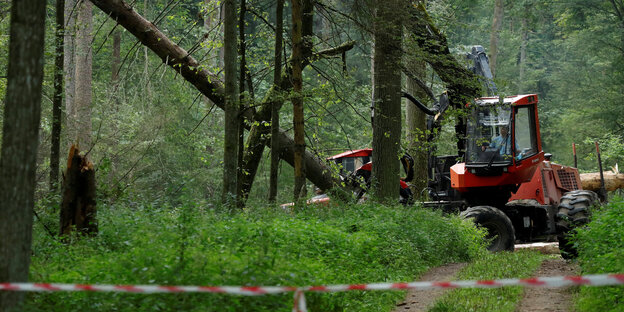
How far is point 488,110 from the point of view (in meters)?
15.5

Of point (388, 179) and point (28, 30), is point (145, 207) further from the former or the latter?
point (388, 179)

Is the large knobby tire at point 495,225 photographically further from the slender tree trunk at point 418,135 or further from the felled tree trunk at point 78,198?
the felled tree trunk at point 78,198

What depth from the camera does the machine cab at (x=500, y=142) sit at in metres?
15.3

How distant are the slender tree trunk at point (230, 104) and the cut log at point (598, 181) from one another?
1588 centimetres

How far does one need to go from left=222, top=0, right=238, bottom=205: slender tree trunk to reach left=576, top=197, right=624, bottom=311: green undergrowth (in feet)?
17.3

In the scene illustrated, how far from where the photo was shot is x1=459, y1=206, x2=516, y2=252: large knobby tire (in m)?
14.5

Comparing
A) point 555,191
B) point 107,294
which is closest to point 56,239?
point 107,294

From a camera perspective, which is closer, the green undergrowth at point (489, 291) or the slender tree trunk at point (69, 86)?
the green undergrowth at point (489, 291)

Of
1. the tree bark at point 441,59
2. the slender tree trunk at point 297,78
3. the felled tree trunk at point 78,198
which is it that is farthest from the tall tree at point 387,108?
the felled tree trunk at point 78,198

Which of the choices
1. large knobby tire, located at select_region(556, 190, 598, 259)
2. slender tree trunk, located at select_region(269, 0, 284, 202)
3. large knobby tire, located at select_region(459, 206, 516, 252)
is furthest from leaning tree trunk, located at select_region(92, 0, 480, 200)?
large knobby tire, located at select_region(556, 190, 598, 259)

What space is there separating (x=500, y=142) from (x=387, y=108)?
112 inches

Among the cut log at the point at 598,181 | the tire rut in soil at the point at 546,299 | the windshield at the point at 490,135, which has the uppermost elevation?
the windshield at the point at 490,135

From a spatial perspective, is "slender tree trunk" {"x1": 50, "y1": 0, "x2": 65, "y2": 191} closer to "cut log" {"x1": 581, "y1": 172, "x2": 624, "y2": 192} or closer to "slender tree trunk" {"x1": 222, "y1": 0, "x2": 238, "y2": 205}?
"slender tree trunk" {"x1": 222, "y1": 0, "x2": 238, "y2": 205}

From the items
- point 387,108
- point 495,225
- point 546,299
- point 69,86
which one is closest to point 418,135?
point 387,108
